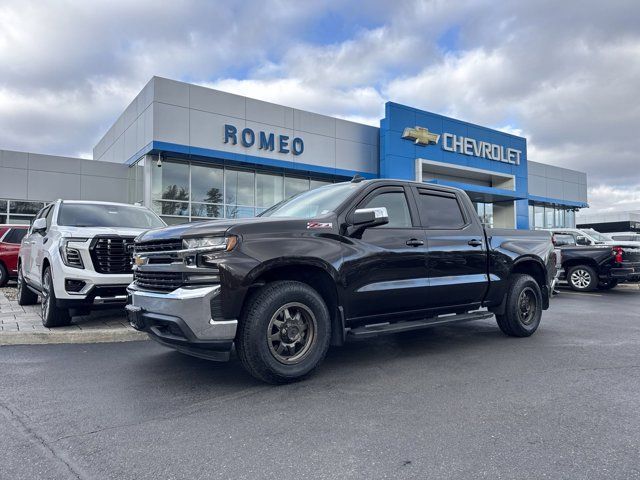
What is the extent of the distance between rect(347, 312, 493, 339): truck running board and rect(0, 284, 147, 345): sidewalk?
3207mm

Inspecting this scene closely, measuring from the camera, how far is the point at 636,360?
16.9ft

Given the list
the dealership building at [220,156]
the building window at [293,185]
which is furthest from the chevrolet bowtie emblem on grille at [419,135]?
the building window at [293,185]

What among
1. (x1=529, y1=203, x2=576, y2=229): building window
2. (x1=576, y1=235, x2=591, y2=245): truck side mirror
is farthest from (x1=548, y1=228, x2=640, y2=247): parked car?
(x1=529, y1=203, x2=576, y2=229): building window

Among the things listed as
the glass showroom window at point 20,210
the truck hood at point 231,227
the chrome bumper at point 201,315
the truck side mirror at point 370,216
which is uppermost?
the glass showroom window at point 20,210

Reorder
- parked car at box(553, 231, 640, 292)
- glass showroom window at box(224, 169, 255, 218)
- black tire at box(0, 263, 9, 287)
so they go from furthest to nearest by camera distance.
A: glass showroom window at box(224, 169, 255, 218) → parked car at box(553, 231, 640, 292) → black tire at box(0, 263, 9, 287)

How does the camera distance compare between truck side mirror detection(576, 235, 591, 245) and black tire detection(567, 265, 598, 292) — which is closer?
black tire detection(567, 265, 598, 292)

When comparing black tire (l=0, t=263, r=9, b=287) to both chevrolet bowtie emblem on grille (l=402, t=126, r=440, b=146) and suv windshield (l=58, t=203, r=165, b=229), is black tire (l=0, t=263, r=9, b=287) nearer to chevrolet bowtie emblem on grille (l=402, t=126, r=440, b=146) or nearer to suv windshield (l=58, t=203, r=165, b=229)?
suv windshield (l=58, t=203, r=165, b=229)

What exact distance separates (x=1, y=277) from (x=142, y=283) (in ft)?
34.0

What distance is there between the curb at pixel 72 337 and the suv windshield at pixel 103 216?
1851mm

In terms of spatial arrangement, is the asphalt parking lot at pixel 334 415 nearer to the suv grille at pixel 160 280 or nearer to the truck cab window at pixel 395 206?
the suv grille at pixel 160 280

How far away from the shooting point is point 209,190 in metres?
19.6

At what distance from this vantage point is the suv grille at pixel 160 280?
13.3 feet

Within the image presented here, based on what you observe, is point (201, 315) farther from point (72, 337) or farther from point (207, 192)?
point (207, 192)

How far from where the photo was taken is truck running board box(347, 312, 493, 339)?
455 cm
